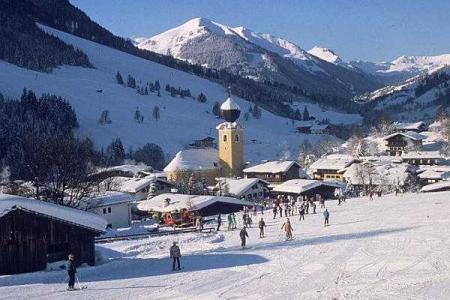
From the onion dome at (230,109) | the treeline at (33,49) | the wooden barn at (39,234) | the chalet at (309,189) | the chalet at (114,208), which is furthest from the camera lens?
the treeline at (33,49)

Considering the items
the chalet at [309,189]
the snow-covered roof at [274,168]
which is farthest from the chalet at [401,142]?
the chalet at [309,189]

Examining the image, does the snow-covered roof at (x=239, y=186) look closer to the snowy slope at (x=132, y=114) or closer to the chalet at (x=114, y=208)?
the chalet at (x=114, y=208)

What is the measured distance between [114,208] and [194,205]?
238 inches

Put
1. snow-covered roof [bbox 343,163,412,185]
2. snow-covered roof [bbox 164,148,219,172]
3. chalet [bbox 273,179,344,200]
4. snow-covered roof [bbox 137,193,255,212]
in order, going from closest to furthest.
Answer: snow-covered roof [bbox 137,193,255,212] < chalet [bbox 273,179,344,200] < snow-covered roof [bbox 343,163,412,185] < snow-covered roof [bbox 164,148,219,172]

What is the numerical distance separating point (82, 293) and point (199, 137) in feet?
370

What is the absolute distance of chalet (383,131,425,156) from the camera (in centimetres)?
10119

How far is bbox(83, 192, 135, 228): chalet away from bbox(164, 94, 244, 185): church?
29.8m

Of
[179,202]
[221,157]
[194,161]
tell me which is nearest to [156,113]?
[221,157]

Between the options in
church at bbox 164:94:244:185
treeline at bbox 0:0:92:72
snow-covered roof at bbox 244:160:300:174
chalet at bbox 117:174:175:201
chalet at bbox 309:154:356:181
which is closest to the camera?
chalet at bbox 117:174:175:201

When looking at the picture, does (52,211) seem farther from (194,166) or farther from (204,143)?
(204,143)

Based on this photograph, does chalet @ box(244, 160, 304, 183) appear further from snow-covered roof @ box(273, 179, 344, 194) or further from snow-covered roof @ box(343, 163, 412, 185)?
snow-covered roof @ box(273, 179, 344, 194)

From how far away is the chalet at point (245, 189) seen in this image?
61.8m

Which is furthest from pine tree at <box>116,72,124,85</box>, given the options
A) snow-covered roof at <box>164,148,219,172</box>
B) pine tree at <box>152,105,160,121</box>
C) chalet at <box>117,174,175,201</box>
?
chalet at <box>117,174,175,201</box>

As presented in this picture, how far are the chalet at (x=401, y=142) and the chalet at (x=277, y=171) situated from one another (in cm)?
3046
